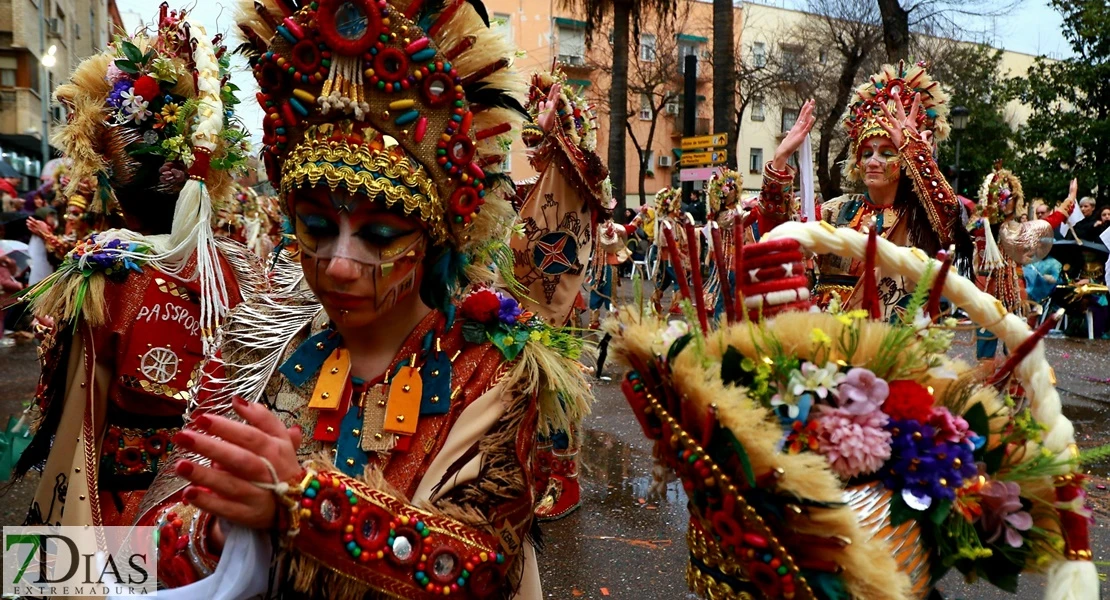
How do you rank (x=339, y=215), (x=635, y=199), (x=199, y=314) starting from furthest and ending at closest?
(x=635, y=199), (x=199, y=314), (x=339, y=215)

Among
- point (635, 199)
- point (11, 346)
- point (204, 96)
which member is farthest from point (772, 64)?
point (204, 96)

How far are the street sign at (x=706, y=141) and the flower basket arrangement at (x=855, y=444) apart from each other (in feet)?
40.8

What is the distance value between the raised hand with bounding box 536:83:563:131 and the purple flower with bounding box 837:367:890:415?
3.71 metres

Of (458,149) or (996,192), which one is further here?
(996,192)

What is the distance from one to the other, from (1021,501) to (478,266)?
1489 mm

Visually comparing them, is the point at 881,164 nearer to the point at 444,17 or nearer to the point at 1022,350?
the point at 1022,350

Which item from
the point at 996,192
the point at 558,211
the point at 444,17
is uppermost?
the point at 444,17

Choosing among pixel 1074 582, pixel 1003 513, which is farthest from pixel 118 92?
pixel 1074 582

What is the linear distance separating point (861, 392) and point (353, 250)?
1197 millimetres

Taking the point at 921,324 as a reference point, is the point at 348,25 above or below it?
above

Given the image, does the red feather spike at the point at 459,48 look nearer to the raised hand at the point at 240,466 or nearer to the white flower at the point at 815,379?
the raised hand at the point at 240,466

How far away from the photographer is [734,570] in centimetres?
170

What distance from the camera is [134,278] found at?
3.09 metres

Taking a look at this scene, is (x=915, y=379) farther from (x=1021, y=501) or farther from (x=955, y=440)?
(x=1021, y=501)
